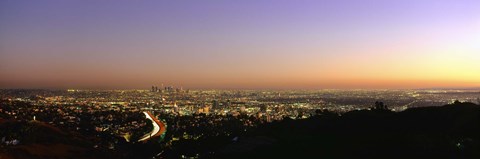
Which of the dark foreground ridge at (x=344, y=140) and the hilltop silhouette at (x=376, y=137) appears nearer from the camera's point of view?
the hilltop silhouette at (x=376, y=137)

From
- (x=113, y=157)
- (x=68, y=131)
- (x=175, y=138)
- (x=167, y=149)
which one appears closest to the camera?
(x=113, y=157)

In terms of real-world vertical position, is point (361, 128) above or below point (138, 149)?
above

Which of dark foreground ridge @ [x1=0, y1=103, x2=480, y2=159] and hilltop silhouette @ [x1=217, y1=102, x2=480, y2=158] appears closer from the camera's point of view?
hilltop silhouette @ [x1=217, y1=102, x2=480, y2=158]

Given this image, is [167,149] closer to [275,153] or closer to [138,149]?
[138,149]

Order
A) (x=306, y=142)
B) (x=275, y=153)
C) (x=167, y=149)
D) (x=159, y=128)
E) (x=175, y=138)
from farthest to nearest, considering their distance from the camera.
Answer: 1. (x=159, y=128)
2. (x=175, y=138)
3. (x=167, y=149)
4. (x=306, y=142)
5. (x=275, y=153)

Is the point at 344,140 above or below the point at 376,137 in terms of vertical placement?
below

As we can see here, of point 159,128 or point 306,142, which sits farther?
point 159,128

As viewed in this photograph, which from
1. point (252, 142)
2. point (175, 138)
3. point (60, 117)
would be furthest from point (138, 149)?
point (60, 117)

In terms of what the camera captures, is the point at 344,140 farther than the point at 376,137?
Yes
